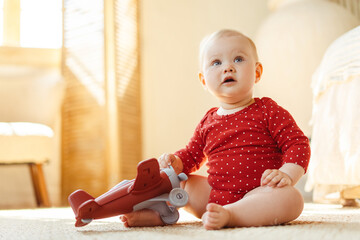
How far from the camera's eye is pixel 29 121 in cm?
203

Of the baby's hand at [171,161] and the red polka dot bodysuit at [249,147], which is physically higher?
the red polka dot bodysuit at [249,147]

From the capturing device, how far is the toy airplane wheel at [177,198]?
68 centimetres

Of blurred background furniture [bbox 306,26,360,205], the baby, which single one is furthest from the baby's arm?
blurred background furniture [bbox 306,26,360,205]

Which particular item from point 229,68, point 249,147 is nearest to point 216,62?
point 229,68

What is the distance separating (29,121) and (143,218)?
1.49 metres

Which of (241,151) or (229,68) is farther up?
(229,68)

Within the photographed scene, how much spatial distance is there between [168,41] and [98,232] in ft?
6.66

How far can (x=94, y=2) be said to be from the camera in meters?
2.34

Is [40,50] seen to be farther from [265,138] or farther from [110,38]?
[265,138]

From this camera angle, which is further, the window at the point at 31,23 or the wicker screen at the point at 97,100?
the window at the point at 31,23

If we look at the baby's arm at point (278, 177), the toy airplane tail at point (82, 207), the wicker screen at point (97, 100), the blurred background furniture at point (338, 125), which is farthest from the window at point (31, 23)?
the baby's arm at point (278, 177)

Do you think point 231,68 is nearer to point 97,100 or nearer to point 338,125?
point 338,125

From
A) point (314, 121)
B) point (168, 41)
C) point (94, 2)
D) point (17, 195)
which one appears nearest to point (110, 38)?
point (94, 2)

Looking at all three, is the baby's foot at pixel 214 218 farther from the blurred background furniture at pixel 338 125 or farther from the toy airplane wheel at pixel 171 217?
the blurred background furniture at pixel 338 125
